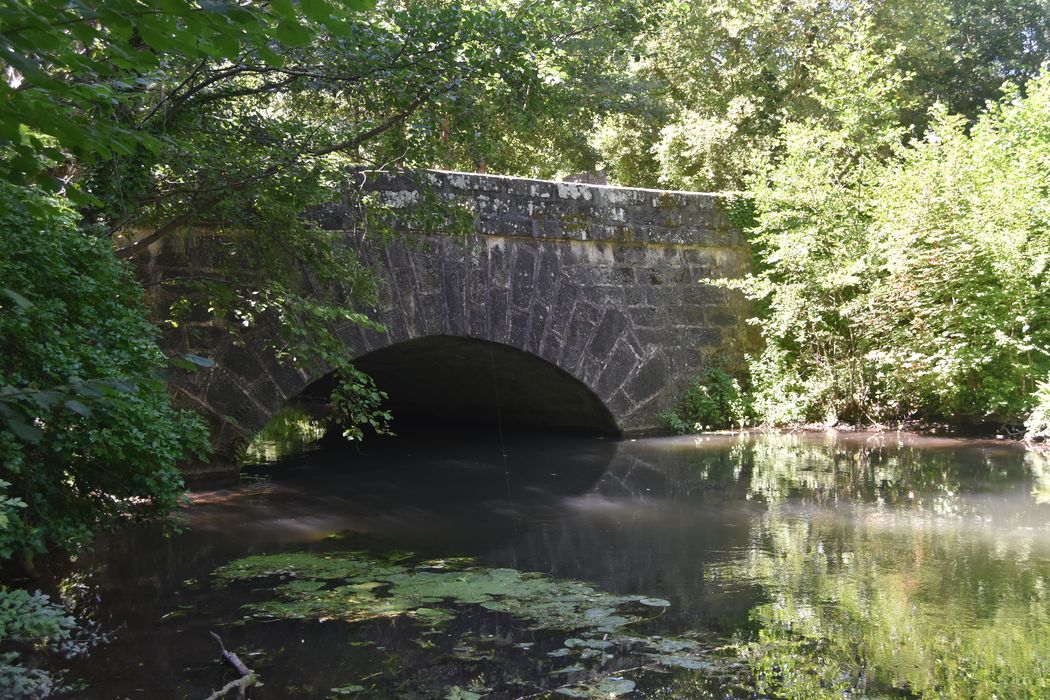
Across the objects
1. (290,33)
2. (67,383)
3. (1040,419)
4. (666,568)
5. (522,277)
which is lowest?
(666,568)

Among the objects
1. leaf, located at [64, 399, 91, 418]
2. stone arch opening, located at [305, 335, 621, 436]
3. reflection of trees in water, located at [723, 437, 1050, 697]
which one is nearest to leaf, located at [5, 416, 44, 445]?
leaf, located at [64, 399, 91, 418]

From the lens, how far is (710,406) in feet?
30.6

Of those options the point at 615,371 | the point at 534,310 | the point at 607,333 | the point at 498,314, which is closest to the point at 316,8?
the point at 498,314

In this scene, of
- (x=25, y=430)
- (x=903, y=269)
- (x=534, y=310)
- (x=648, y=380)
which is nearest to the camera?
(x=25, y=430)

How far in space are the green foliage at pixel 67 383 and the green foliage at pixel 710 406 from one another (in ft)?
20.2

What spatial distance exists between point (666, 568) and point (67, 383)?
2.35m

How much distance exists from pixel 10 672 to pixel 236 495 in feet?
12.0

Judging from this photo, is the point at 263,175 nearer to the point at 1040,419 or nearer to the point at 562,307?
the point at 562,307

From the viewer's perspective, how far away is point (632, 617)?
333 centimetres

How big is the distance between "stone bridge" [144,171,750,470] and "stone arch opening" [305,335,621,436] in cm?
3

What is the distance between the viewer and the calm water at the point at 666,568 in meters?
2.78

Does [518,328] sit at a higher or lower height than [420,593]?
higher

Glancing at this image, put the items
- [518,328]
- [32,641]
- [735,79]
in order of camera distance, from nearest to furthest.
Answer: [32,641]
[518,328]
[735,79]

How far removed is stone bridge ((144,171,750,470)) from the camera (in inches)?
264
